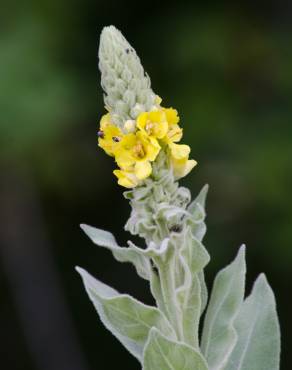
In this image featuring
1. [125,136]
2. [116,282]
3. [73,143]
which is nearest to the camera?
[125,136]

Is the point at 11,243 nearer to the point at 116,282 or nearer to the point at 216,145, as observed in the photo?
the point at 116,282

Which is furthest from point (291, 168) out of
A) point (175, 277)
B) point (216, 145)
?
point (175, 277)

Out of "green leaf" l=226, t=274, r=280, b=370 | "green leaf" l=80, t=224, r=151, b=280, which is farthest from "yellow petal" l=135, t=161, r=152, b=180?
"green leaf" l=226, t=274, r=280, b=370

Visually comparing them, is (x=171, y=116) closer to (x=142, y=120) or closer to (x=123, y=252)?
(x=142, y=120)

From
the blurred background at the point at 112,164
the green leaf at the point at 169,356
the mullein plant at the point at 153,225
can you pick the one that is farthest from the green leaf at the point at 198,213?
the blurred background at the point at 112,164

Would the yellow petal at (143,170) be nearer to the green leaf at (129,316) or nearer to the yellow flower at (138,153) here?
the yellow flower at (138,153)

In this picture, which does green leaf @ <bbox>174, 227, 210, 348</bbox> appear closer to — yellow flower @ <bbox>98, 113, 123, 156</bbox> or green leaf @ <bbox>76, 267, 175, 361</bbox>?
green leaf @ <bbox>76, 267, 175, 361</bbox>
